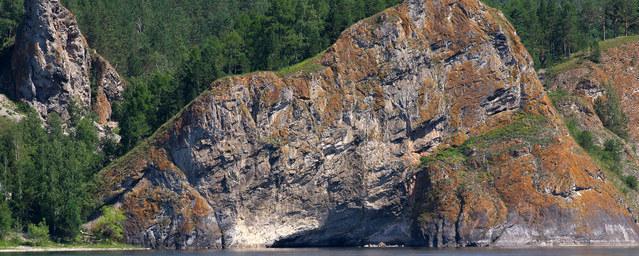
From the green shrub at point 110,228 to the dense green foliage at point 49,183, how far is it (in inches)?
83.7

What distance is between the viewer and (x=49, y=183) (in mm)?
134500

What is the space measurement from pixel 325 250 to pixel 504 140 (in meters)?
24.9

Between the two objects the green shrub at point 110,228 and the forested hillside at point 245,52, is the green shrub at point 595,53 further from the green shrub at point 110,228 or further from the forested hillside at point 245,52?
the green shrub at point 110,228

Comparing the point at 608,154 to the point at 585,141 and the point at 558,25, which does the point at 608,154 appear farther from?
the point at 558,25

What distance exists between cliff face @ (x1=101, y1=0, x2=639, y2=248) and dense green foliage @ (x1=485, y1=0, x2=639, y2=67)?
111 feet

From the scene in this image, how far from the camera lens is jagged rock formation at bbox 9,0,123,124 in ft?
523

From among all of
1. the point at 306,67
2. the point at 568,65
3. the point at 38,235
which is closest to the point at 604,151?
the point at 568,65

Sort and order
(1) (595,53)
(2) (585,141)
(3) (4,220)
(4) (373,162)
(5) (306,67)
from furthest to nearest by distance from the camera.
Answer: (1) (595,53) → (2) (585,141) → (5) (306,67) → (4) (373,162) → (3) (4,220)

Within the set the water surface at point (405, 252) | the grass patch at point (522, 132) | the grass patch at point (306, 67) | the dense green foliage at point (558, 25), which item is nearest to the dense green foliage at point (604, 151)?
the grass patch at point (522, 132)

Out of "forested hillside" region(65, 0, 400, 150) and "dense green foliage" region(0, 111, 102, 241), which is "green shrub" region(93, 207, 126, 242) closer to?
"dense green foliage" region(0, 111, 102, 241)

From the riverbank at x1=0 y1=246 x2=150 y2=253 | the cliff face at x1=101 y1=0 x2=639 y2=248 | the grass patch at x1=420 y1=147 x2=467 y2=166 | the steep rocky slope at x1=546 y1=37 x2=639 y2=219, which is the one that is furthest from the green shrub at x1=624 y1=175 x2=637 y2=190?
the riverbank at x1=0 y1=246 x2=150 y2=253

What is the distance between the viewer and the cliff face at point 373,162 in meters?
136

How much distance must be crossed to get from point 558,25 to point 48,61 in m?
72.9

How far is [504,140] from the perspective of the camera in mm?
143125
